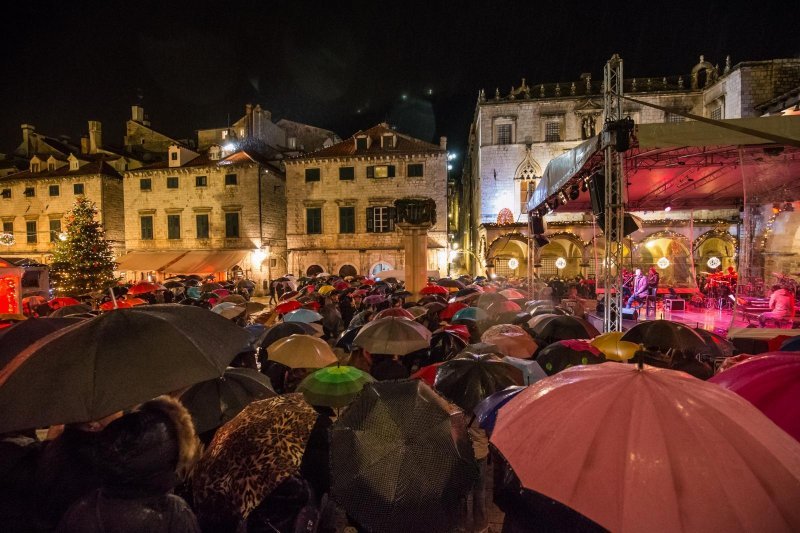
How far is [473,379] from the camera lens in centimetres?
438

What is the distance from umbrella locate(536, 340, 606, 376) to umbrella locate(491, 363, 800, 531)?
3.09 metres

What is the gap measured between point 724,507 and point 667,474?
23 centimetres

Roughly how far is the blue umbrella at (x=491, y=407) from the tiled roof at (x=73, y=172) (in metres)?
39.8

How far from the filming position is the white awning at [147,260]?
31781 mm

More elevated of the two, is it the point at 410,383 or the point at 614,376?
the point at 614,376

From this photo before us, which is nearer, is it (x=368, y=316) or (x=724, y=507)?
(x=724, y=507)

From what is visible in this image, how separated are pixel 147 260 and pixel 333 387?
34.2m

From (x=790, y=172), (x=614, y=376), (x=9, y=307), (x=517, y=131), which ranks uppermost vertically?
(x=517, y=131)

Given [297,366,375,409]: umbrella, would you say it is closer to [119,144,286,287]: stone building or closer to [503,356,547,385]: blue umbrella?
[503,356,547,385]: blue umbrella

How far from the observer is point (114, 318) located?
277 centimetres

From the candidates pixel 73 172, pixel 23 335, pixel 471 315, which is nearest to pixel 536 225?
pixel 471 315

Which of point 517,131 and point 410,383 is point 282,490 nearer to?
point 410,383

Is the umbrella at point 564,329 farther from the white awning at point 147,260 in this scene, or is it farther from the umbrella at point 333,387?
the white awning at point 147,260

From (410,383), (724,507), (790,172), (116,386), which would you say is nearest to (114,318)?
(116,386)
